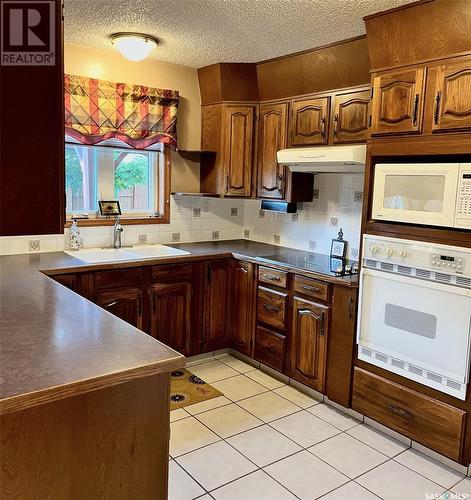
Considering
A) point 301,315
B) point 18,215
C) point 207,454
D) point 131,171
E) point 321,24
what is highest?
point 321,24

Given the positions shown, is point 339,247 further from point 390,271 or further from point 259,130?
point 259,130

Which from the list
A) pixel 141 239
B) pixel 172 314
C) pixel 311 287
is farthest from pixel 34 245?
pixel 311 287

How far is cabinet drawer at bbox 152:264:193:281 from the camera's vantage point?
11.0ft

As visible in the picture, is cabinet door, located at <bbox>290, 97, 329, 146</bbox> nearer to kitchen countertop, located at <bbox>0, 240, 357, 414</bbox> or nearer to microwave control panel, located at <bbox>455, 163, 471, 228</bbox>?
microwave control panel, located at <bbox>455, 163, 471, 228</bbox>

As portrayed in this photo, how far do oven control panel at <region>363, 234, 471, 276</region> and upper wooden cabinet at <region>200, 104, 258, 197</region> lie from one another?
1380 mm

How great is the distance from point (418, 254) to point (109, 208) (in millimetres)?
2340

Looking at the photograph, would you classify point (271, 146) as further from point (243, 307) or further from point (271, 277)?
point (243, 307)

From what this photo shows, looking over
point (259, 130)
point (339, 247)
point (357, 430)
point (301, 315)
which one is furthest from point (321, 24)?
point (357, 430)

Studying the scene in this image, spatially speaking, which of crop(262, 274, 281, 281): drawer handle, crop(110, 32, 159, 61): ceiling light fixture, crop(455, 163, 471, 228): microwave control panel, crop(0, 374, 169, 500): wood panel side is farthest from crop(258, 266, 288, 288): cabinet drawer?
crop(0, 374, 169, 500): wood panel side

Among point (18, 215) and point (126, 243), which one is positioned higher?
point (18, 215)

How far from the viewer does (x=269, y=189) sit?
372 cm

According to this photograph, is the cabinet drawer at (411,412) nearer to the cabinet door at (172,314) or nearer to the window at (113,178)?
the cabinet door at (172,314)

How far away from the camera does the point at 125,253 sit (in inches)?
143

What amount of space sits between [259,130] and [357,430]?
2.32 metres
